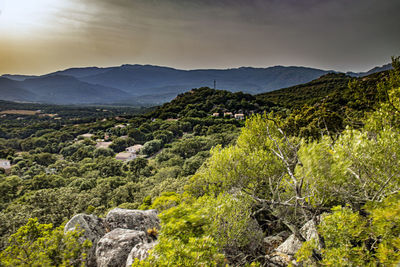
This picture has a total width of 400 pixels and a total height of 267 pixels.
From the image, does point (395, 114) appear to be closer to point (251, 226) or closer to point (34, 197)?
point (251, 226)

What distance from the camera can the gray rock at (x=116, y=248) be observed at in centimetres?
880

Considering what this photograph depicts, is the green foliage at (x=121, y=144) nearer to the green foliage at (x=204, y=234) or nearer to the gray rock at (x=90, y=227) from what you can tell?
the gray rock at (x=90, y=227)

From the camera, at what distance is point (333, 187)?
631 cm

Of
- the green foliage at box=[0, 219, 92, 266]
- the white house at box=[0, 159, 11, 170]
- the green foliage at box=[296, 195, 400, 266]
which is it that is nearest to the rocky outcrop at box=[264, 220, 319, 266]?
the green foliage at box=[296, 195, 400, 266]

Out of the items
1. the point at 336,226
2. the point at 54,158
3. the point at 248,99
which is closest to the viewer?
the point at 336,226

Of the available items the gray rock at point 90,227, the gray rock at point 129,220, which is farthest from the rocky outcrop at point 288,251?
the gray rock at point 90,227

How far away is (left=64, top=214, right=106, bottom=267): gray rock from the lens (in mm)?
9977

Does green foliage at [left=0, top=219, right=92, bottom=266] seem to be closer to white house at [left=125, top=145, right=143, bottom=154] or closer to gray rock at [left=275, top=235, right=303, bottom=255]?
gray rock at [left=275, top=235, right=303, bottom=255]

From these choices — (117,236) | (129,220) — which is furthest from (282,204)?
(129,220)

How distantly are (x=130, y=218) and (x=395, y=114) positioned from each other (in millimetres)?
14663

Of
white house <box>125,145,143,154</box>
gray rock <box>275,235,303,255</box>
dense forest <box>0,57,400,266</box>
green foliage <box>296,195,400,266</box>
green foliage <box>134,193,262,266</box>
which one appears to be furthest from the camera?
white house <box>125,145,143,154</box>

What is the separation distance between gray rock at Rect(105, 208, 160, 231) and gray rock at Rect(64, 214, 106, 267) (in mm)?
539

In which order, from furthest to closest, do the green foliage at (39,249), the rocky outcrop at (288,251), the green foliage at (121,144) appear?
the green foliage at (121,144), the rocky outcrop at (288,251), the green foliage at (39,249)

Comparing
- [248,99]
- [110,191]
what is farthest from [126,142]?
[248,99]
